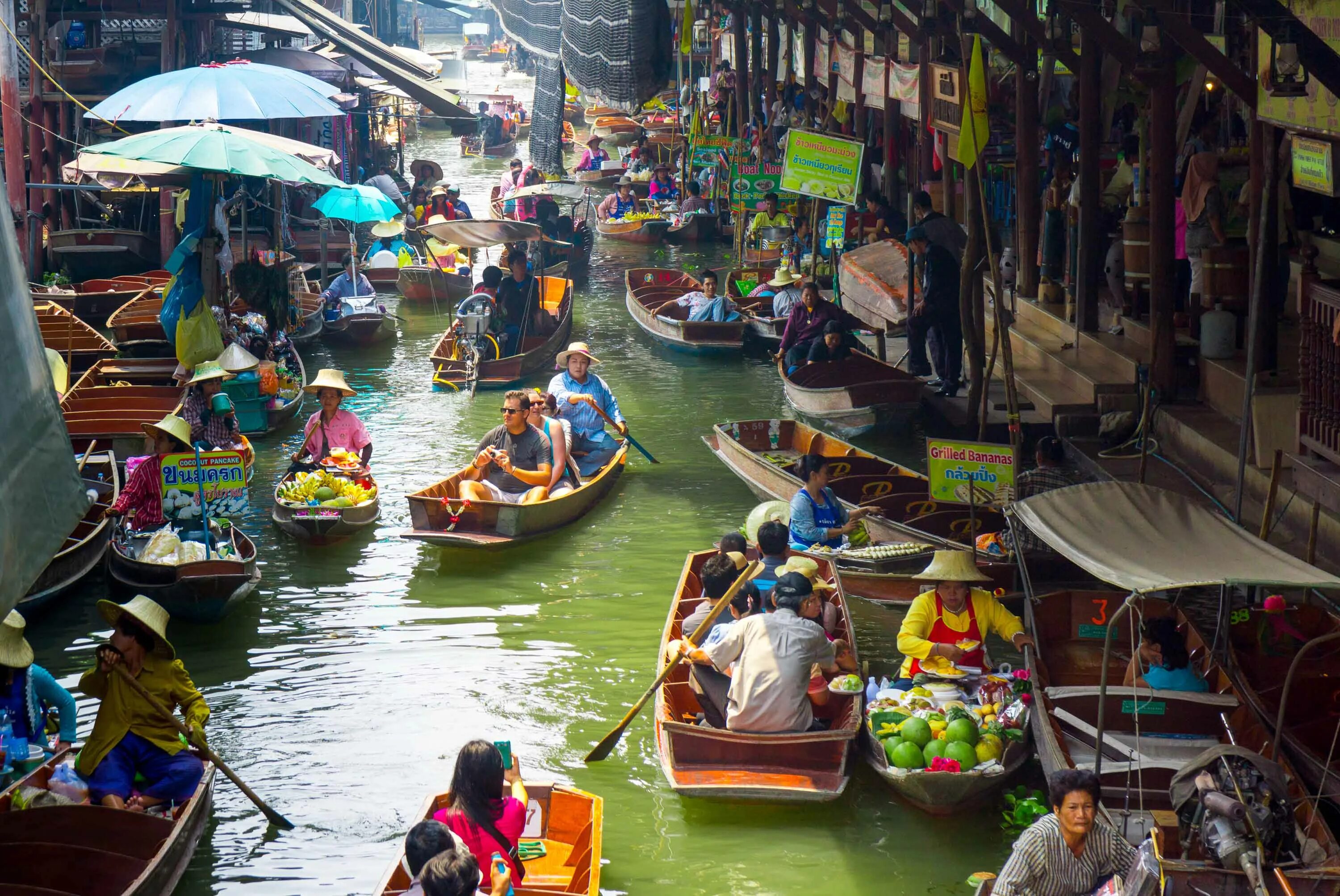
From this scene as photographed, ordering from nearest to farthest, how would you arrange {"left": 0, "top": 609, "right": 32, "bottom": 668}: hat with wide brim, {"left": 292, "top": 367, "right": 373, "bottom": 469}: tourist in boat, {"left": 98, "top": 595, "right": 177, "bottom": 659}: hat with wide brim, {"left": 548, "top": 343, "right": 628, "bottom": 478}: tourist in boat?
1. {"left": 0, "top": 609, "right": 32, "bottom": 668}: hat with wide brim
2. {"left": 98, "top": 595, "right": 177, "bottom": 659}: hat with wide brim
3. {"left": 292, "top": 367, "right": 373, "bottom": 469}: tourist in boat
4. {"left": 548, "top": 343, "right": 628, "bottom": 478}: tourist in boat

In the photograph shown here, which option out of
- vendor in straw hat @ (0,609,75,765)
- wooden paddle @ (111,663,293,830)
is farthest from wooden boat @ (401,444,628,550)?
vendor in straw hat @ (0,609,75,765)

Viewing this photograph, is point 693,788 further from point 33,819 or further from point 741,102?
point 741,102

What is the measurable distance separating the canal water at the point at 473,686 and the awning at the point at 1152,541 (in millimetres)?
1554

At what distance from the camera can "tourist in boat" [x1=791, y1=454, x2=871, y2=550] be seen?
9922mm

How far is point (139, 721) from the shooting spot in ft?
21.8

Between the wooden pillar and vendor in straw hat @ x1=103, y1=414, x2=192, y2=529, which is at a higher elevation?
the wooden pillar

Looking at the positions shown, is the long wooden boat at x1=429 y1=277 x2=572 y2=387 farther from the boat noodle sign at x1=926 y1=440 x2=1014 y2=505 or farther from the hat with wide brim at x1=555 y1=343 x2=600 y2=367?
the boat noodle sign at x1=926 y1=440 x2=1014 y2=505

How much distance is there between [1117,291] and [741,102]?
49.8 feet

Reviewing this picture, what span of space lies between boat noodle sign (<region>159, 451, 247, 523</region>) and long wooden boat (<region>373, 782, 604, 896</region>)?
4151 mm

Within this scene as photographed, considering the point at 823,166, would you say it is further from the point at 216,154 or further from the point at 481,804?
the point at 481,804

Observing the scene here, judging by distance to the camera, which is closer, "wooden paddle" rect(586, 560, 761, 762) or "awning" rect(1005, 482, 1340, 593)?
"awning" rect(1005, 482, 1340, 593)

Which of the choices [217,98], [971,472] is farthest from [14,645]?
[217,98]

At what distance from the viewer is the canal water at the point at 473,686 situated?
22.6 feet

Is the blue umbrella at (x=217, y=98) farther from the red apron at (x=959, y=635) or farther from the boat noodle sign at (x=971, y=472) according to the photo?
the red apron at (x=959, y=635)
